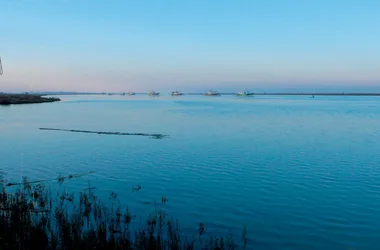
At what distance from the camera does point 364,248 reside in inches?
392

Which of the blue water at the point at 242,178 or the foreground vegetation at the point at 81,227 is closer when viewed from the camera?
the foreground vegetation at the point at 81,227

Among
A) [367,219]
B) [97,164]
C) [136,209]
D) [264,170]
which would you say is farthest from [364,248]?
[97,164]

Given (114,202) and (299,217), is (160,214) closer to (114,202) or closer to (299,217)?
(114,202)

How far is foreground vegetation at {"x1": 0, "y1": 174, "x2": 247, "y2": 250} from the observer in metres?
9.14

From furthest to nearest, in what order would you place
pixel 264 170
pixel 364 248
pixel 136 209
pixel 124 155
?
pixel 124 155, pixel 264 170, pixel 136 209, pixel 364 248

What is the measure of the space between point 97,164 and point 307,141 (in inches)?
821

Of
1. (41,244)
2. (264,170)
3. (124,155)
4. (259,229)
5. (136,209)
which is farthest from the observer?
(124,155)

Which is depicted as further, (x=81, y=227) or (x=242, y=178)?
(x=242, y=178)

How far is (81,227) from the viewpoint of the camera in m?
10.7

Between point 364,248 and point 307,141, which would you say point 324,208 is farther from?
point 307,141

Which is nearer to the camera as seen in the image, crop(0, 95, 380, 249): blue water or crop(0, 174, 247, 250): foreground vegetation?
crop(0, 174, 247, 250): foreground vegetation

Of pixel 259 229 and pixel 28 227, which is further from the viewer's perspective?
pixel 259 229

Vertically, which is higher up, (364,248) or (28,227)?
(28,227)

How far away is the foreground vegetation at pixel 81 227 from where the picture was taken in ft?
30.0
